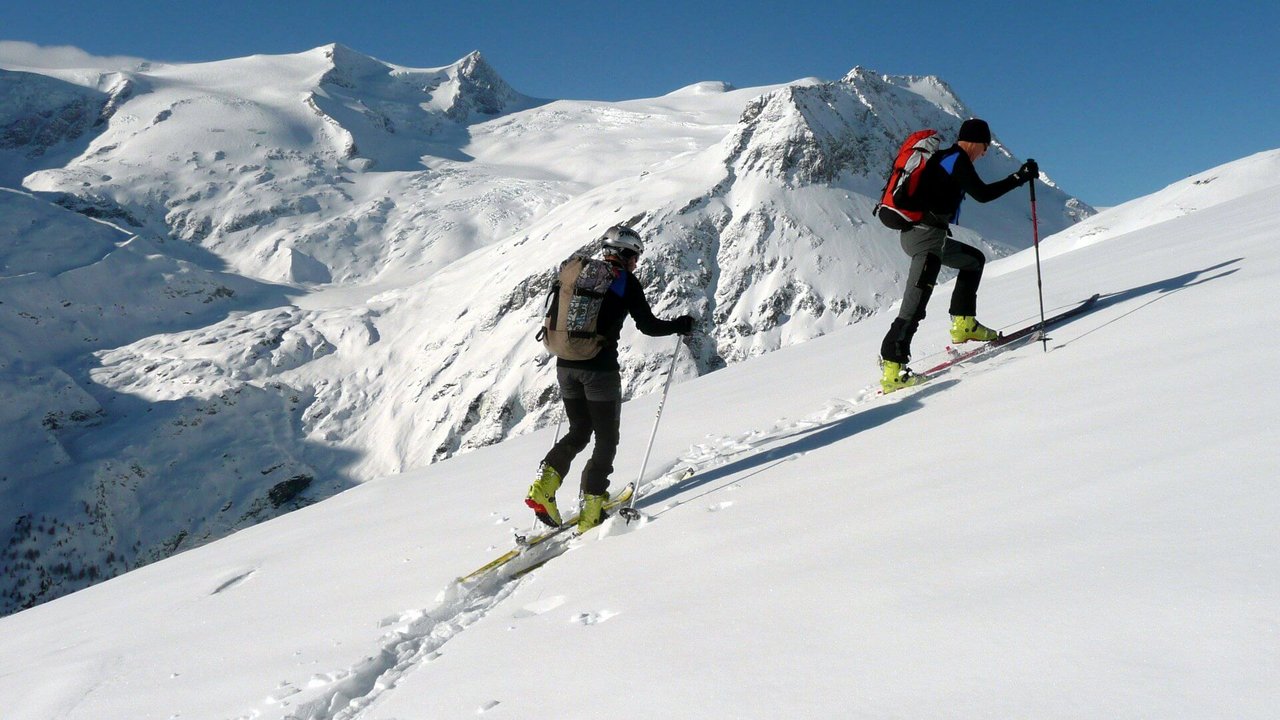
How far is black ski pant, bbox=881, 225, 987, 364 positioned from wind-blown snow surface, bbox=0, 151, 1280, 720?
62 cm

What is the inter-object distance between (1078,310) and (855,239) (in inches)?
4549

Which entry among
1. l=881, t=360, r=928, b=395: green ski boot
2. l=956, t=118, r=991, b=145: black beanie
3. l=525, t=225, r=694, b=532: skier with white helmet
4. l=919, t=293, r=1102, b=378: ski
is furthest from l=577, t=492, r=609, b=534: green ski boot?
l=956, t=118, r=991, b=145: black beanie

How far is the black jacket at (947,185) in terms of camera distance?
293 inches

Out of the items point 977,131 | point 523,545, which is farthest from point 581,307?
point 977,131

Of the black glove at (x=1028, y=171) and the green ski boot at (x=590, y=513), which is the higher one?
the black glove at (x=1028, y=171)

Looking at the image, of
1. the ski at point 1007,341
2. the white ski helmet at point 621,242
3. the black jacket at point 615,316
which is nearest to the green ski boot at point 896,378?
the ski at point 1007,341

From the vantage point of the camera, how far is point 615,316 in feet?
21.1

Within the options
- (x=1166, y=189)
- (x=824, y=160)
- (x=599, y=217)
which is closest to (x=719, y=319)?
(x=599, y=217)

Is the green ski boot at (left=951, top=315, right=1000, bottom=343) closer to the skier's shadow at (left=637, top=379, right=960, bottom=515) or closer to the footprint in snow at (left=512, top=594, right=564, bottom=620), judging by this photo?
the skier's shadow at (left=637, top=379, right=960, bottom=515)

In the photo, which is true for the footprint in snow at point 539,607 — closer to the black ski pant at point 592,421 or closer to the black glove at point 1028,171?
the black ski pant at point 592,421

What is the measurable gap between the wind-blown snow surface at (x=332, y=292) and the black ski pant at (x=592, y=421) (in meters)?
61.2

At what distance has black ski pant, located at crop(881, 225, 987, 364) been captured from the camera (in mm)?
7812

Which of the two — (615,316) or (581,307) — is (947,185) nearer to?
(615,316)

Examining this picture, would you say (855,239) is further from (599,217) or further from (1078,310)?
(1078,310)
